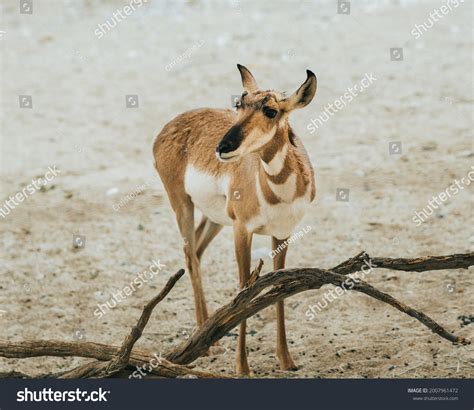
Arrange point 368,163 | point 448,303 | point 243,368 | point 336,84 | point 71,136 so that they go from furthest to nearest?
1. point 336,84
2. point 71,136
3. point 368,163
4. point 448,303
5. point 243,368

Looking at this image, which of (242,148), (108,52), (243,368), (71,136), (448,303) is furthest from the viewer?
(108,52)

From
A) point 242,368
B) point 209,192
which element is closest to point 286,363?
point 242,368

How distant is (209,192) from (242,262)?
0.63 metres

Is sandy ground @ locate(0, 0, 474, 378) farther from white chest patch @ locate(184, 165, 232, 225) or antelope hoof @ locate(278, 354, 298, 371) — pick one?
white chest patch @ locate(184, 165, 232, 225)

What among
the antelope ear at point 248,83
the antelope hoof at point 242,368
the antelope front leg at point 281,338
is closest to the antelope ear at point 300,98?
the antelope ear at point 248,83

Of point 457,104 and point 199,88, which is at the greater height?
point 199,88

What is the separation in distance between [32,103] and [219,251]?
16.6 ft

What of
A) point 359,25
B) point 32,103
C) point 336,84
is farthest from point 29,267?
point 359,25

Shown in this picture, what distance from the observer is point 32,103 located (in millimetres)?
12922

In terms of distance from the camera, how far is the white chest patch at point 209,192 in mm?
6613

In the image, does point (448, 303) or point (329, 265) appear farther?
point (329, 265)

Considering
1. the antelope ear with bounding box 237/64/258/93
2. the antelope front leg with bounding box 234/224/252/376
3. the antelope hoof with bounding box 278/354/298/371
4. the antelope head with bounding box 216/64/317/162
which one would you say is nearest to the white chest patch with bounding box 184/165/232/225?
the antelope front leg with bounding box 234/224/252/376

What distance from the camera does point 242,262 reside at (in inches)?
248

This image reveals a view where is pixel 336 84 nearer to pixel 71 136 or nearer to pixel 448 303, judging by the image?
pixel 71 136
